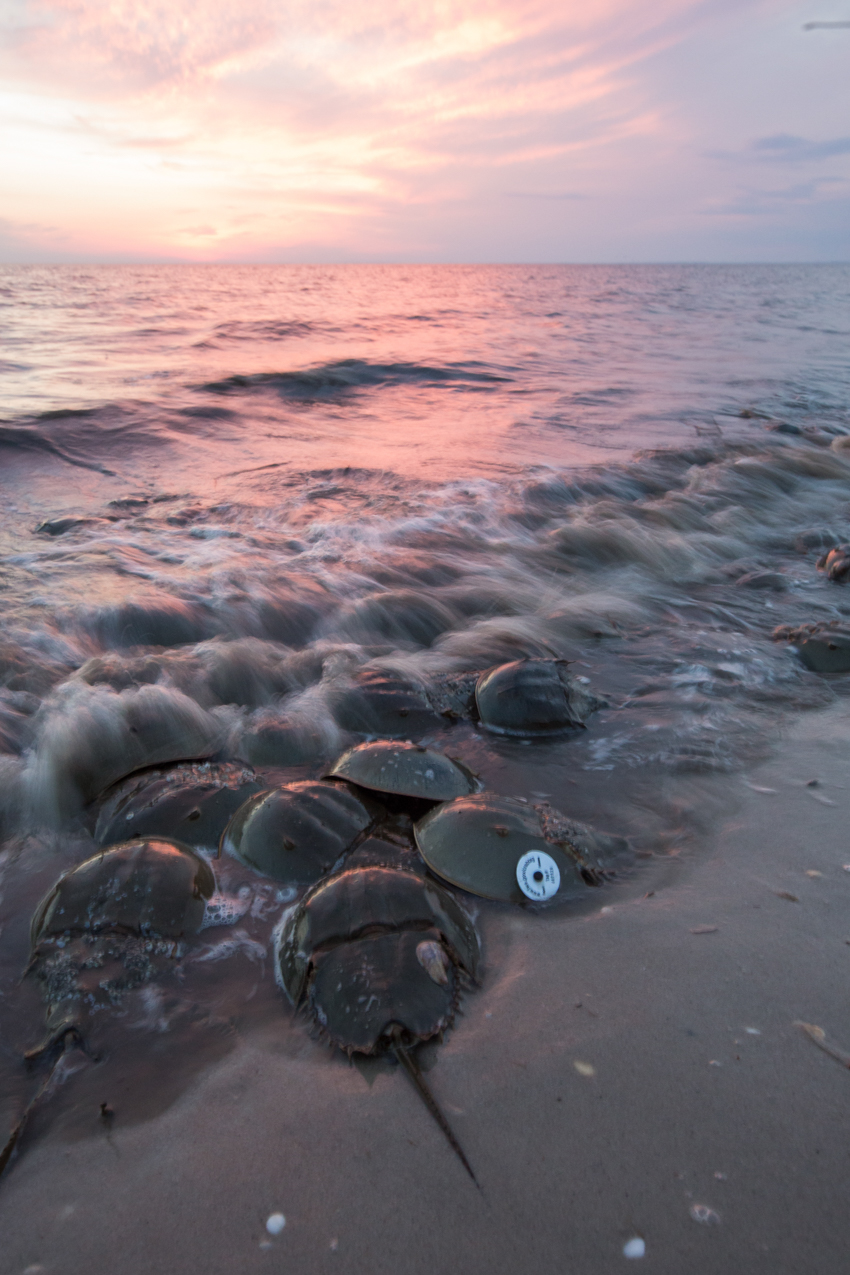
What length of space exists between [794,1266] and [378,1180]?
2.20 feet

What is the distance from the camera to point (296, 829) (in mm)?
1951

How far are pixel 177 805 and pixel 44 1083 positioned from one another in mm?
790

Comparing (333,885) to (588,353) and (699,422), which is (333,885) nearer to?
(699,422)

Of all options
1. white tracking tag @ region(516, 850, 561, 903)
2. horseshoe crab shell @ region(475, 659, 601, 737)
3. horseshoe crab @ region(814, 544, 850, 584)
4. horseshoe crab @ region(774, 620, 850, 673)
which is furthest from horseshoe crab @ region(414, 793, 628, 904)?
horseshoe crab @ region(814, 544, 850, 584)

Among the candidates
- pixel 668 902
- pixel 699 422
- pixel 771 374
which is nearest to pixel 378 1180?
pixel 668 902

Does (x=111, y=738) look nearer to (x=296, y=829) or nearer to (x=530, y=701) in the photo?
(x=296, y=829)

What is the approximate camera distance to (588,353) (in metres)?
14.2

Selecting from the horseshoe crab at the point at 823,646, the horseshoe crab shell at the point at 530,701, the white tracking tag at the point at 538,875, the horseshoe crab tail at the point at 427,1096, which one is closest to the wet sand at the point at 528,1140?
the horseshoe crab tail at the point at 427,1096

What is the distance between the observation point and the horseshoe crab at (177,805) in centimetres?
203

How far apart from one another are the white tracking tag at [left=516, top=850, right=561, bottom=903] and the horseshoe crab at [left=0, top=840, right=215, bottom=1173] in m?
0.84

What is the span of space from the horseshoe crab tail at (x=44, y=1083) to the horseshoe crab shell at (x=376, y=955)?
46 cm

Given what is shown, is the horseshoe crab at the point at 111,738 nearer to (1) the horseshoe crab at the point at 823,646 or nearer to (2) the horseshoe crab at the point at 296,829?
(2) the horseshoe crab at the point at 296,829

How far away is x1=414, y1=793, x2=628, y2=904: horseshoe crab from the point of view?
185 cm

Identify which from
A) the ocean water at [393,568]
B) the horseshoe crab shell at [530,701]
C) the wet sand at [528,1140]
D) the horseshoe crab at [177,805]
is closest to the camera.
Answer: the wet sand at [528,1140]
